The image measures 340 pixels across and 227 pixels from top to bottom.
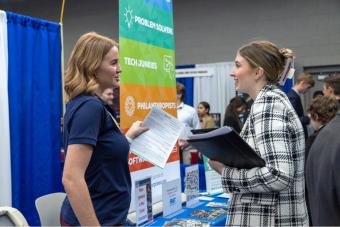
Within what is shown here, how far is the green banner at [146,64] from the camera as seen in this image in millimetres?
2300

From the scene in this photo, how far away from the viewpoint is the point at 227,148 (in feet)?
4.73

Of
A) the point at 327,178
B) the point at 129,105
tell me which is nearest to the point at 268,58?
the point at 327,178

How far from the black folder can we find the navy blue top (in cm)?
26

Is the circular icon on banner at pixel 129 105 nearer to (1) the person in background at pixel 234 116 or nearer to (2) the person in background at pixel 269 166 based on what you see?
(2) the person in background at pixel 269 166

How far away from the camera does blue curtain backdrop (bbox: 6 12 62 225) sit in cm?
293

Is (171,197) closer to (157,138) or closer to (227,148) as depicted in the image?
(157,138)

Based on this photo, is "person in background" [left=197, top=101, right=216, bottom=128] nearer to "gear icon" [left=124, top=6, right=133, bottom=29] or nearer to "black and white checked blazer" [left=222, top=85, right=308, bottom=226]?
"gear icon" [left=124, top=6, right=133, bottom=29]

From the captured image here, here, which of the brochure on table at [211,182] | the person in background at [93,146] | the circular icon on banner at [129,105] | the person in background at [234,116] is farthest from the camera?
the person in background at [234,116]

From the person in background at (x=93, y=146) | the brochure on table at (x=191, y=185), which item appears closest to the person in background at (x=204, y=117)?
the brochure on table at (x=191, y=185)

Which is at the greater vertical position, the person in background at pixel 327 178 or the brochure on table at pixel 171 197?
the person in background at pixel 327 178

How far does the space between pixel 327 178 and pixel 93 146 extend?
723mm

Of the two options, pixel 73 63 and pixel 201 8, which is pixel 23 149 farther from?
pixel 201 8

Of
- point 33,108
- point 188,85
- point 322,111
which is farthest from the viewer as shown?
point 188,85

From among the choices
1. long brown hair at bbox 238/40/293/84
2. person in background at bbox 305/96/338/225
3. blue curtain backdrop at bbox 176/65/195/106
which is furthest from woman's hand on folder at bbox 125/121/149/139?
blue curtain backdrop at bbox 176/65/195/106
